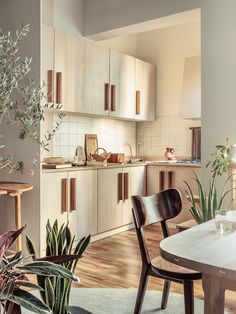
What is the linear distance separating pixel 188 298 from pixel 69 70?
2907mm

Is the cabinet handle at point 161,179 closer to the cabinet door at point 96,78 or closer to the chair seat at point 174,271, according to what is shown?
the cabinet door at point 96,78

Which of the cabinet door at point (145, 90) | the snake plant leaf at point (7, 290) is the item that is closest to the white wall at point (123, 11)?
the cabinet door at point (145, 90)

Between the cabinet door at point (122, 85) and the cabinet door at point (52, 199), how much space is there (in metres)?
1.35

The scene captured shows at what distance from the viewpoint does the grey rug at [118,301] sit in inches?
95.8

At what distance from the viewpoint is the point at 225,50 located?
3311 millimetres

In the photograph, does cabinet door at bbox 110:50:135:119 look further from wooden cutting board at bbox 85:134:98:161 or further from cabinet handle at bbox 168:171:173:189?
cabinet handle at bbox 168:171:173:189

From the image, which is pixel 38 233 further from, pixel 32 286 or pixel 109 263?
pixel 32 286

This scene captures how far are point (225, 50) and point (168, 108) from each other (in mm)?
2045

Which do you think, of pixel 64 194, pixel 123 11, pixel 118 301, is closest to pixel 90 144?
pixel 64 194

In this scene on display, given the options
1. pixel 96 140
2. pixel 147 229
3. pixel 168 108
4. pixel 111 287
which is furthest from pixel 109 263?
pixel 168 108

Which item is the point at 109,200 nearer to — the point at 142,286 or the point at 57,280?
the point at 142,286

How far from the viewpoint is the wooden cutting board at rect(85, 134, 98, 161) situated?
185 inches

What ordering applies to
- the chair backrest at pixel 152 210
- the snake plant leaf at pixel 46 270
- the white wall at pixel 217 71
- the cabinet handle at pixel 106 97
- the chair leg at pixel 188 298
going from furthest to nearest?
the cabinet handle at pixel 106 97
the white wall at pixel 217 71
the chair backrest at pixel 152 210
the chair leg at pixel 188 298
the snake plant leaf at pixel 46 270

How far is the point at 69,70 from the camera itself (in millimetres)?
4020
